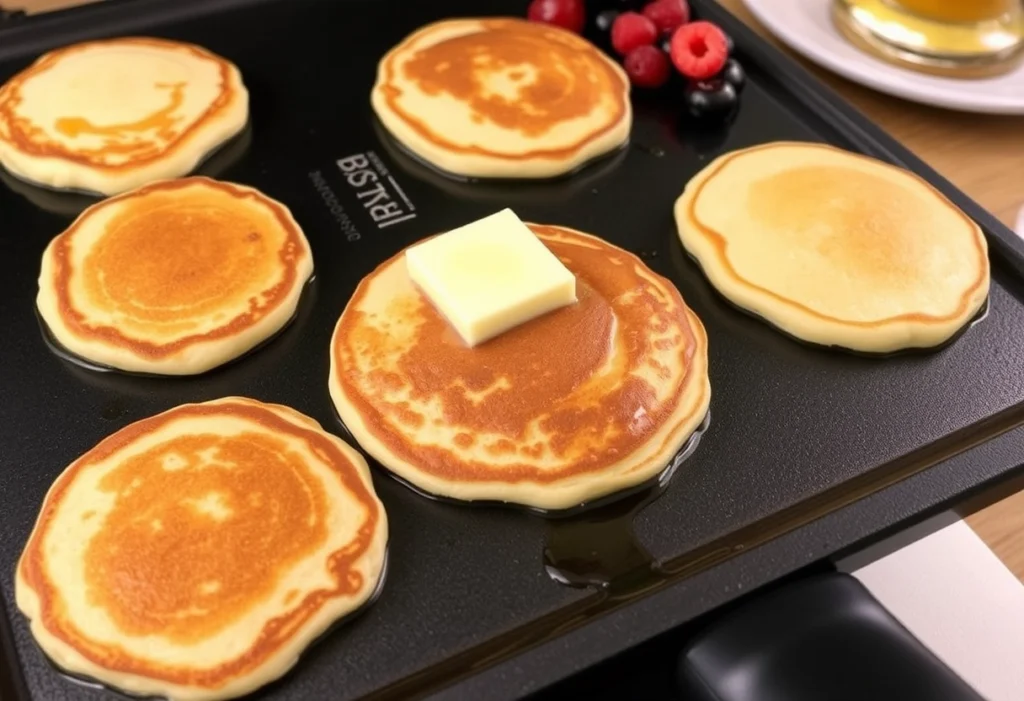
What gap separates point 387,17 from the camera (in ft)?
5.68

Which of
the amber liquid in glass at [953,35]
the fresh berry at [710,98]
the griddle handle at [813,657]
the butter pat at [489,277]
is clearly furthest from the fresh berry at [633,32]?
the griddle handle at [813,657]

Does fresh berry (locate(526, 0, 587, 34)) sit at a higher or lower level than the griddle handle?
higher

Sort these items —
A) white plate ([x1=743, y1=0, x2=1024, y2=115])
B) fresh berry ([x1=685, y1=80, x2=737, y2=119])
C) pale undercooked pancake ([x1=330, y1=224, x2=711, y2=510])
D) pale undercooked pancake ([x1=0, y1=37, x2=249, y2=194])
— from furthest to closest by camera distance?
white plate ([x1=743, y1=0, x2=1024, y2=115])
fresh berry ([x1=685, y1=80, x2=737, y2=119])
pale undercooked pancake ([x1=0, y1=37, x2=249, y2=194])
pale undercooked pancake ([x1=330, y1=224, x2=711, y2=510])

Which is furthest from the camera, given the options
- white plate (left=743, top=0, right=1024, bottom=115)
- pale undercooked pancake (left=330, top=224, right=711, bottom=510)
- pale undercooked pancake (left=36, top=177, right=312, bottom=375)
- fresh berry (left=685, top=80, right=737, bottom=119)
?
white plate (left=743, top=0, right=1024, bottom=115)

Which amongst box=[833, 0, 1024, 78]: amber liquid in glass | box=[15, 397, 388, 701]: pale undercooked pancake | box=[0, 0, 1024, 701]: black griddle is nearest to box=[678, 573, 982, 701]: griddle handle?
box=[0, 0, 1024, 701]: black griddle

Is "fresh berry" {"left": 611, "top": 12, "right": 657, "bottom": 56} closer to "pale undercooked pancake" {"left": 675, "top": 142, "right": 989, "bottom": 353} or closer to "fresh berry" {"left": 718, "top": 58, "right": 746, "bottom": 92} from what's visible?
"fresh berry" {"left": 718, "top": 58, "right": 746, "bottom": 92}

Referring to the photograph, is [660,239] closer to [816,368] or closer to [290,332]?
[816,368]

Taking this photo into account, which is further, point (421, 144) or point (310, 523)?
point (421, 144)

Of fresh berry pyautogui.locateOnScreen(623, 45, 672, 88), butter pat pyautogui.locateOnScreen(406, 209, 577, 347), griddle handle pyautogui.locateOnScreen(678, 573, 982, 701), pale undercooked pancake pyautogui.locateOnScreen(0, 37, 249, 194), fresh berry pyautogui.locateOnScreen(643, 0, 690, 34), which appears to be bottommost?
pale undercooked pancake pyautogui.locateOnScreen(0, 37, 249, 194)

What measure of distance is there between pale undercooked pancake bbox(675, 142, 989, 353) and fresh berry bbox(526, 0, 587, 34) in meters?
0.44

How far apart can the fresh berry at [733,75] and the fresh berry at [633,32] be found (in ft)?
0.48

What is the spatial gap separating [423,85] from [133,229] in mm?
509

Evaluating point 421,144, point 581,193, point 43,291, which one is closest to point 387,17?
point 421,144

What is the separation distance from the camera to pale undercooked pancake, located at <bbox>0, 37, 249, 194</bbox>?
1.38m
